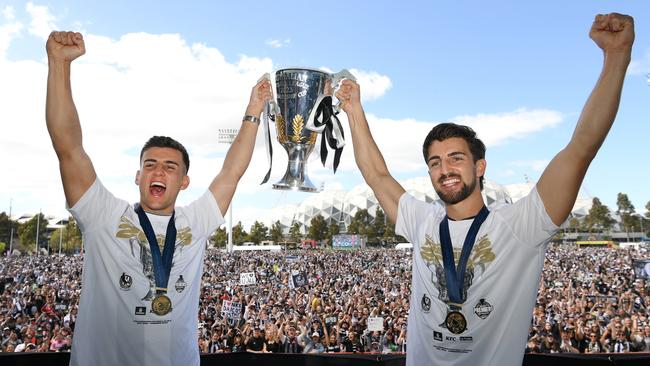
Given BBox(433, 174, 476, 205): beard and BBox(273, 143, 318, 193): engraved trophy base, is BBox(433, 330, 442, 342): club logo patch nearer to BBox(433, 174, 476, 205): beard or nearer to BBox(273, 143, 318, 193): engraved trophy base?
BBox(433, 174, 476, 205): beard

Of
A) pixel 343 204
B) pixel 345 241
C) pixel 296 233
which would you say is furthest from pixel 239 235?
pixel 345 241

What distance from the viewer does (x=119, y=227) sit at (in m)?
2.36

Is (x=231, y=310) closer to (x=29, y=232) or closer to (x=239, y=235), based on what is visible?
(x=29, y=232)

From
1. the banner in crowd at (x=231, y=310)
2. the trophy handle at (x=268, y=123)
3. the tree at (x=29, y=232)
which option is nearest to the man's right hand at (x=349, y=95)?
the trophy handle at (x=268, y=123)

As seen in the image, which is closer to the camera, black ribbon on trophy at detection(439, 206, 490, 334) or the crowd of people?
black ribbon on trophy at detection(439, 206, 490, 334)

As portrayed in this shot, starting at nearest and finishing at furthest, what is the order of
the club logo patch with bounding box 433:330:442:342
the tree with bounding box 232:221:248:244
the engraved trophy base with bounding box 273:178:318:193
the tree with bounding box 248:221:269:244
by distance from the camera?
1. the club logo patch with bounding box 433:330:442:342
2. the engraved trophy base with bounding box 273:178:318:193
3. the tree with bounding box 248:221:269:244
4. the tree with bounding box 232:221:248:244

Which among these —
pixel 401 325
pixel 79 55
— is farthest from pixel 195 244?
pixel 401 325

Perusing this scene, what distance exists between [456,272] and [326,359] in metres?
3.26

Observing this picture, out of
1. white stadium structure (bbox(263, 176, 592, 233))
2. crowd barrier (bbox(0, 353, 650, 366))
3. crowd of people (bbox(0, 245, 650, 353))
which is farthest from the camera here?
white stadium structure (bbox(263, 176, 592, 233))

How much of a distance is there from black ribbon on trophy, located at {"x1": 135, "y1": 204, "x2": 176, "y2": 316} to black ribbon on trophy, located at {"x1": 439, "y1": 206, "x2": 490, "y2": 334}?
130cm

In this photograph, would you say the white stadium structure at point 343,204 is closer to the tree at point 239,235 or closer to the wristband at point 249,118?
the tree at point 239,235

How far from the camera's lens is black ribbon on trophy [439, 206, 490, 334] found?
2.16 m

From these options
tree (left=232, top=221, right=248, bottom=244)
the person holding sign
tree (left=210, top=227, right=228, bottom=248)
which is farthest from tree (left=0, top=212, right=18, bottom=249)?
the person holding sign

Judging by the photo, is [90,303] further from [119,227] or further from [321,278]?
[321,278]
